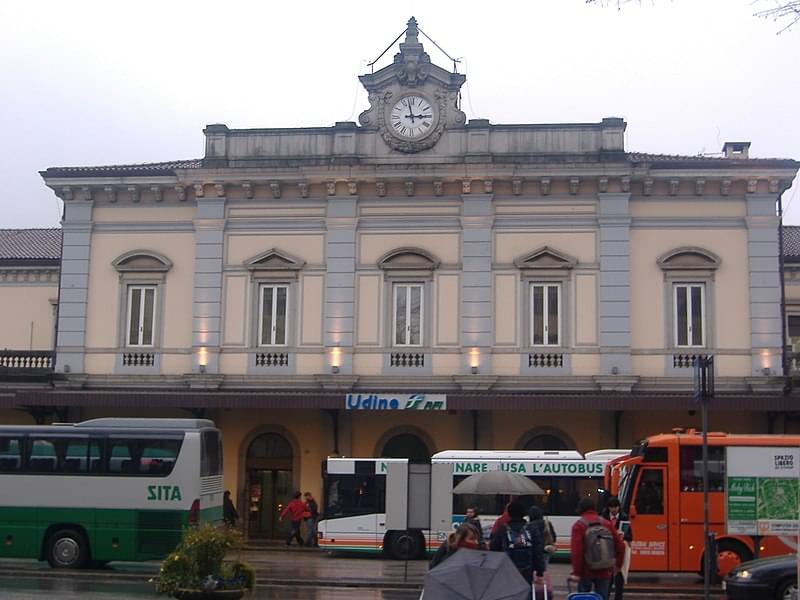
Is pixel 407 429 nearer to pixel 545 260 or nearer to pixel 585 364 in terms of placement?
pixel 585 364

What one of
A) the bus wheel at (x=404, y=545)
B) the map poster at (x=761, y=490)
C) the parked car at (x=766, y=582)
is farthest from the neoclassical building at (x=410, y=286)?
the parked car at (x=766, y=582)

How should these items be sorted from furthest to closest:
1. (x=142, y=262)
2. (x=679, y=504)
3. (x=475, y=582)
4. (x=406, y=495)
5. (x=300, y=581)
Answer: (x=142, y=262) < (x=406, y=495) < (x=679, y=504) < (x=300, y=581) < (x=475, y=582)

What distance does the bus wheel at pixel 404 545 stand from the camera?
1090 inches

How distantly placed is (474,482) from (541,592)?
874cm

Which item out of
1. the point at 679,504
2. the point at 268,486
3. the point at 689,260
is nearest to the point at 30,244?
the point at 268,486

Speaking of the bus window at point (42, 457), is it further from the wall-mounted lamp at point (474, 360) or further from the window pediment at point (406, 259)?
the wall-mounted lamp at point (474, 360)

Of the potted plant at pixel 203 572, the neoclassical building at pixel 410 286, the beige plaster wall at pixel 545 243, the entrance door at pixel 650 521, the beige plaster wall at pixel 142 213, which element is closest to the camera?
the potted plant at pixel 203 572

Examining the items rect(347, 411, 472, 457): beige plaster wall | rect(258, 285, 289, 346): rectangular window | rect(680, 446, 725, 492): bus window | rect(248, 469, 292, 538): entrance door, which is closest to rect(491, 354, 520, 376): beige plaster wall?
rect(347, 411, 472, 457): beige plaster wall

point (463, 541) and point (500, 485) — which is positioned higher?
point (500, 485)

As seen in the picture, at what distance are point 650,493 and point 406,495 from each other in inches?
228

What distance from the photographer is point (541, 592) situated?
48.1 ft

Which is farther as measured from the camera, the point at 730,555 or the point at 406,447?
the point at 406,447

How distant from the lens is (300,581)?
22.0 m

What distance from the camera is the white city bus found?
1077 inches
